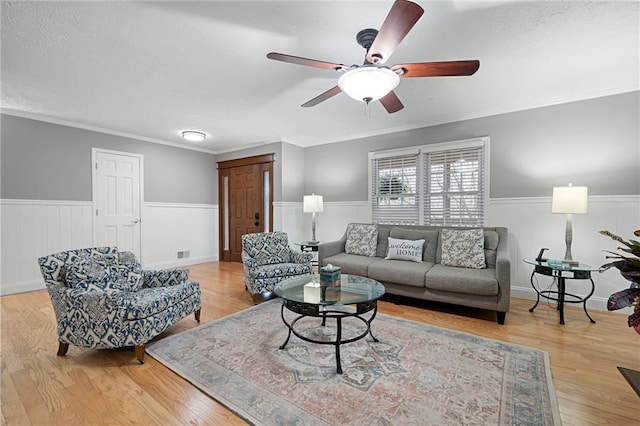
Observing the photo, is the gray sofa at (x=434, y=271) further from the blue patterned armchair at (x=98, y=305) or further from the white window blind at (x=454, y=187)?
the blue patterned armchair at (x=98, y=305)

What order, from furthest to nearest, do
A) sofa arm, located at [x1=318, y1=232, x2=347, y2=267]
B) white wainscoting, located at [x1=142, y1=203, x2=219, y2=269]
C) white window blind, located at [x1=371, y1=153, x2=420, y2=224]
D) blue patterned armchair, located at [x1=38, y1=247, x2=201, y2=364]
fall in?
white wainscoting, located at [x1=142, y1=203, x2=219, y2=269], white window blind, located at [x1=371, y1=153, x2=420, y2=224], sofa arm, located at [x1=318, y1=232, x2=347, y2=267], blue patterned armchair, located at [x1=38, y1=247, x2=201, y2=364]

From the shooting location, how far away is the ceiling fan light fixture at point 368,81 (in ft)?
6.10

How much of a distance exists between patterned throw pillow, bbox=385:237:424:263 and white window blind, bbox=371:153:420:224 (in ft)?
2.45

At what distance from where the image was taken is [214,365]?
2.08m

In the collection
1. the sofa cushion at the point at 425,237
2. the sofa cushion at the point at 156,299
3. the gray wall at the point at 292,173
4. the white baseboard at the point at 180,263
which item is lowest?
the white baseboard at the point at 180,263

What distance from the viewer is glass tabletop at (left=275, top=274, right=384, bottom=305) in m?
2.14

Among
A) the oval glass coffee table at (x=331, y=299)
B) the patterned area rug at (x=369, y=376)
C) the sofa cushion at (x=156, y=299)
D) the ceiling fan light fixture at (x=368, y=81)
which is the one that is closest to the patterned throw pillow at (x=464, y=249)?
the patterned area rug at (x=369, y=376)

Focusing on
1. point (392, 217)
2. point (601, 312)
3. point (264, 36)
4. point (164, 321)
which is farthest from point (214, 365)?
point (601, 312)

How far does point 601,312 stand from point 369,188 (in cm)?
328

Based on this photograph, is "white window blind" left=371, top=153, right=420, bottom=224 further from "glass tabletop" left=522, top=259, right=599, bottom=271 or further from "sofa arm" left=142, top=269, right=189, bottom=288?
"sofa arm" left=142, top=269, right=189, bottom=288

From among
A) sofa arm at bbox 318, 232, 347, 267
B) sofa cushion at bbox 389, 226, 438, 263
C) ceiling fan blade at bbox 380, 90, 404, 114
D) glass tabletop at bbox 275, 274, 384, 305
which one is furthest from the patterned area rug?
ceiling fan blade at bbox 380, 90, 404, 114

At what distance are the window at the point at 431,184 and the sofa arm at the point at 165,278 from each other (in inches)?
124

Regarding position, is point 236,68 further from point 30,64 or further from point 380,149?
point 380,149

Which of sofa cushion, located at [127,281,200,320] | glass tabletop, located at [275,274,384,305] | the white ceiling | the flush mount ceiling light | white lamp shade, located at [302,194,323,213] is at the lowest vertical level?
sofa cushion, located at [127,281,200,320]
